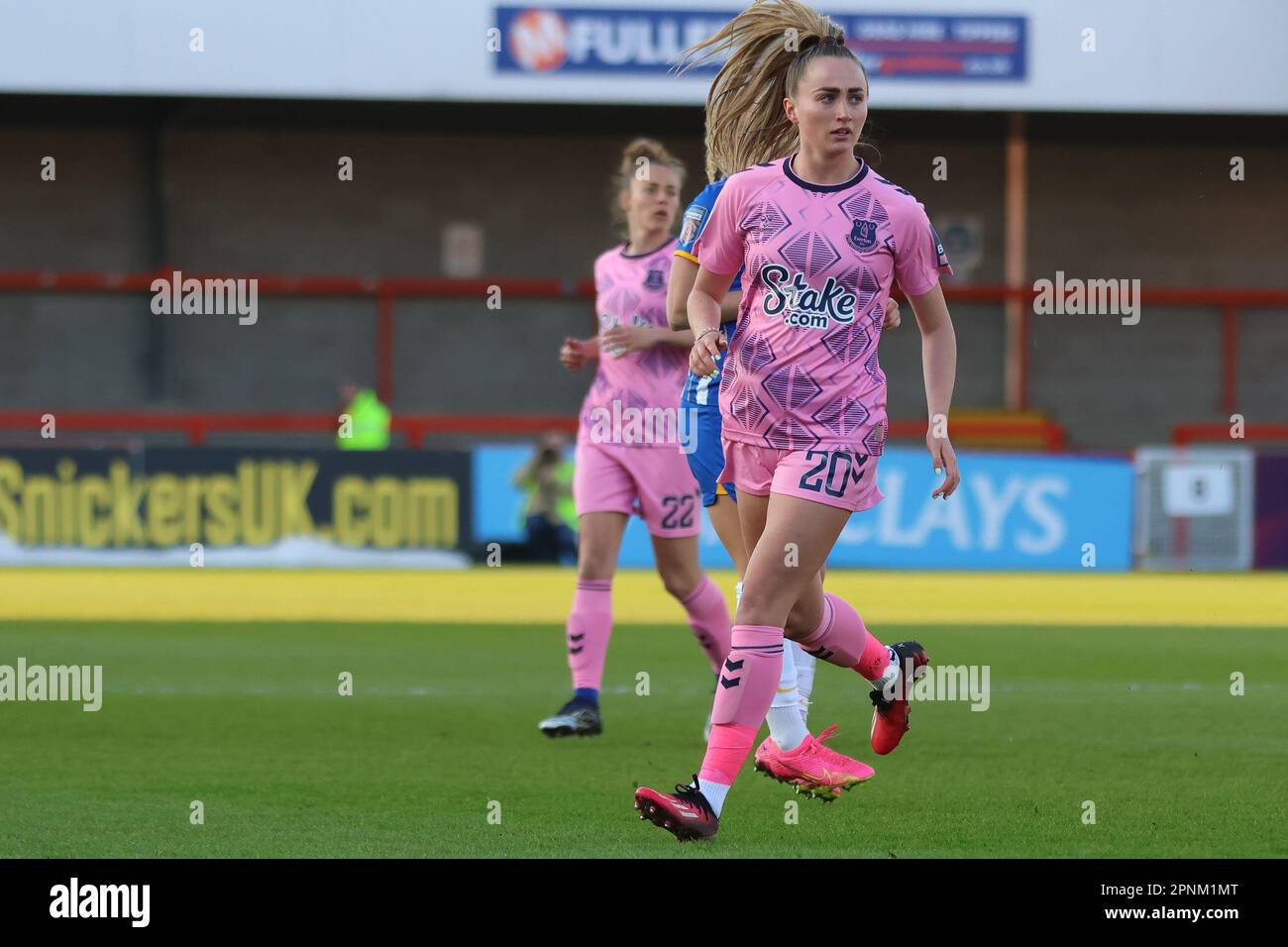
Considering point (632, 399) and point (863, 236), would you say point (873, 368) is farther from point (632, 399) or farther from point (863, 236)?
point (632, 399)

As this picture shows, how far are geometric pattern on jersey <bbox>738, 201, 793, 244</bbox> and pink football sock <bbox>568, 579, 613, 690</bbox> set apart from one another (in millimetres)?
2783

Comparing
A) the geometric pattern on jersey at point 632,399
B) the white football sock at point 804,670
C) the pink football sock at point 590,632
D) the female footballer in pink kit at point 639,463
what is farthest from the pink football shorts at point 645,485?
the white football sock at point 804,670

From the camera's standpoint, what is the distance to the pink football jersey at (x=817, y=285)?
6.20 metres

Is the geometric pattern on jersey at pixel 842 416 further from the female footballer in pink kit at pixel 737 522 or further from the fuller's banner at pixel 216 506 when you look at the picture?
the fuller's banner at pixel 216 506

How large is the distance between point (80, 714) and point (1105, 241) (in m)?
24.9

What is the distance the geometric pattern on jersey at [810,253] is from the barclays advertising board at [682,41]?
22344mm

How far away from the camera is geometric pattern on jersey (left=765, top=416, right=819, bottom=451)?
20.4 feet

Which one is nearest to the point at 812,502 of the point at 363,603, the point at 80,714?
the point at 80,714

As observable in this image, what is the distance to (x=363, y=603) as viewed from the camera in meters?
16.1

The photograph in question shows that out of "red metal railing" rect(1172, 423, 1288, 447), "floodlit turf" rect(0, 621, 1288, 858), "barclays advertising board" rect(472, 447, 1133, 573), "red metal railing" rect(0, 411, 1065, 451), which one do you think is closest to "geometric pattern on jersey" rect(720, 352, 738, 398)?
"floodlit turf" rect(0, 621, 1288, 858)

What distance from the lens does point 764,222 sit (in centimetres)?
625

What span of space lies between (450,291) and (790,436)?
2503cm

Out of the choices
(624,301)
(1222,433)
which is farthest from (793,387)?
(1222,433)
